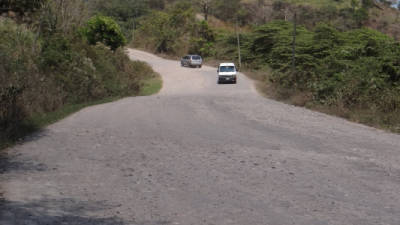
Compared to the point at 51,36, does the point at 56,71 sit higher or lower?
lower

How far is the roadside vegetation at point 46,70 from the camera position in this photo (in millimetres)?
14235

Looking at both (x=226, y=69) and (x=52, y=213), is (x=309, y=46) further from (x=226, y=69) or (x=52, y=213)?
(x=52, y=213)

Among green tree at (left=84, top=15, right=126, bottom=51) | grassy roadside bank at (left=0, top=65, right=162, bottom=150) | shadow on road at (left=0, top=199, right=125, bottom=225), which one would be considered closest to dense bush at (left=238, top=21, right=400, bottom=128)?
grassy roadside bank at (left=0, top=65, right=162, bottom=150)

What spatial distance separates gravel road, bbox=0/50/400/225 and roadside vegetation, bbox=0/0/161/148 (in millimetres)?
1417

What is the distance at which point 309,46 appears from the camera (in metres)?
52.8

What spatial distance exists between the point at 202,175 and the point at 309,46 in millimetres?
46517

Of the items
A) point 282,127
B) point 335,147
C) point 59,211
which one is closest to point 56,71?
point 282,127

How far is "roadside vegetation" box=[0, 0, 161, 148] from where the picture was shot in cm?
1424

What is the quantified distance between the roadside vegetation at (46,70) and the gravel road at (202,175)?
142 centimetres

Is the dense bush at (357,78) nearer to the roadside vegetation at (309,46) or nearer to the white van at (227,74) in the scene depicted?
the roadside vegetation at (309,46)

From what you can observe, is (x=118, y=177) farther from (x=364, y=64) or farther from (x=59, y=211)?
(x=364, y=64)

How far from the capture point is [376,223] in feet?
19.9

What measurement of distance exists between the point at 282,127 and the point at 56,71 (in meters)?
14.7

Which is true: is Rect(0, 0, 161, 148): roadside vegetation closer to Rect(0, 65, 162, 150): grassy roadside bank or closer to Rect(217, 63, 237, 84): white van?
Rect(0, 65, 162, 150): grassy roadside bank
